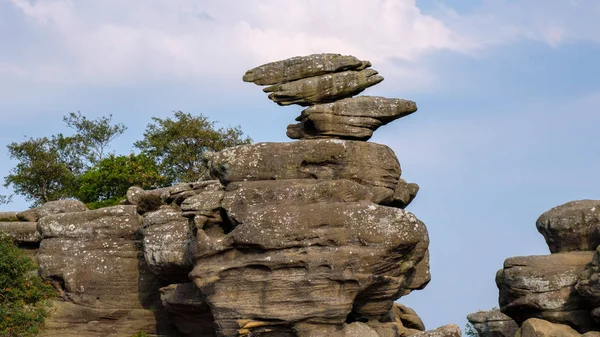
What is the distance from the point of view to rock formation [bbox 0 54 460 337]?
4075cm

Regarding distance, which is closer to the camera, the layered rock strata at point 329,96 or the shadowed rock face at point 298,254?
the shadowed rock face at point 298,254

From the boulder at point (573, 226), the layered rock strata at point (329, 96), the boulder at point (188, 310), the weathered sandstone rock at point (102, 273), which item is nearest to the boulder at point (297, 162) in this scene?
the layered rock strata at point (329, 96)

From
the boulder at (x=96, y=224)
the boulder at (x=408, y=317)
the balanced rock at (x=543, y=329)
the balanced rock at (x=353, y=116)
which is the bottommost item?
the balanced rock at (x=543, y=329)

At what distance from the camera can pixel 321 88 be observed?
1887 inches

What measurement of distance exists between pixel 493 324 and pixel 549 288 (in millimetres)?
11838

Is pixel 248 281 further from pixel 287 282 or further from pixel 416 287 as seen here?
pixel 416 287

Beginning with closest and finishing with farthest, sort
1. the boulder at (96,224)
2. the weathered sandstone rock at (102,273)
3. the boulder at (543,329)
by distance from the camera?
the boulder at (543,329)
the weathered sandstone rock at (102,273)
the boulder at (96,224)

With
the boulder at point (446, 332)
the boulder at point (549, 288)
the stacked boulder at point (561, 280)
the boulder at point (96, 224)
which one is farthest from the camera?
the boulder at point (96, 224)

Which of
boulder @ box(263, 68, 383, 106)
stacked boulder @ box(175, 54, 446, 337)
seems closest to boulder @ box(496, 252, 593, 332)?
stacked boulder @ box(175, 54, 446, 337)

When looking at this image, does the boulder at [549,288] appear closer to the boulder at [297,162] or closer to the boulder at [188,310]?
the boulder at [297,162]

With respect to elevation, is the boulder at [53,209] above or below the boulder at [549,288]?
above

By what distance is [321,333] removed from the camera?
40.6 metres

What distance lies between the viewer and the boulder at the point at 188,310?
150 ft

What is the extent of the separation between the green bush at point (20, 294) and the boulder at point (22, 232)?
170 cm
